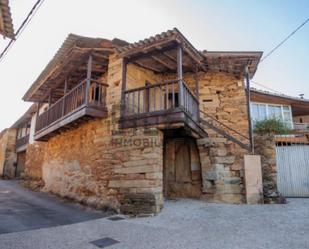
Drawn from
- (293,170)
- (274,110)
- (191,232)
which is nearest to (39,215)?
(191,232)

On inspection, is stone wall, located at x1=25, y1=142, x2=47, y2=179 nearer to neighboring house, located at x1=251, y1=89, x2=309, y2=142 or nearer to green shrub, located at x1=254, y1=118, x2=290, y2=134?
green shrub, located at x1=254, y1=118, x2=290, y2=134

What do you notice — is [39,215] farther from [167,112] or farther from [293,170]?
[293,170]

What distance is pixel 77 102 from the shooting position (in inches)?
307

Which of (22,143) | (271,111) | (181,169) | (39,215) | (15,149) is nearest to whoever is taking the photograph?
(39,215)

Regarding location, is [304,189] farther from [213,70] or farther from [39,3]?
[39,3]

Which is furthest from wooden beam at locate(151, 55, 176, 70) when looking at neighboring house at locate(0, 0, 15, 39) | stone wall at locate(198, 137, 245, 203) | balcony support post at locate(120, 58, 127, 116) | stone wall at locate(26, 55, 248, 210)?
neighboring house at locate(0, 0, 15, 39)

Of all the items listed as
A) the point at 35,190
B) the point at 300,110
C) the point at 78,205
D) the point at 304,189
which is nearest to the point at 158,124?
the point at 78,205

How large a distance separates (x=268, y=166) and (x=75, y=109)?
22.3 ft

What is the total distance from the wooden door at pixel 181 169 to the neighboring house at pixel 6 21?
5.92 m

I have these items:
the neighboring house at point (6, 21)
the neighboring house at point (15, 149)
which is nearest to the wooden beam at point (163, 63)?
the neighboring house at point (6, 21)

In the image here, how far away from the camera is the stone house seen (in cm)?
605

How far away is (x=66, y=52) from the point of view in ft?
24.8

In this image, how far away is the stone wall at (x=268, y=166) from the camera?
7008mm

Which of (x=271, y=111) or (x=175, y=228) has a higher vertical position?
(x=271, y=111)
